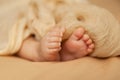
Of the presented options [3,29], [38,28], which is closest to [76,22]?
[38,28]

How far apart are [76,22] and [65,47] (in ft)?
0.27

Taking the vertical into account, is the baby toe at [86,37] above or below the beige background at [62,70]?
above

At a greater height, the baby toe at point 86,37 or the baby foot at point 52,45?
the baby toe at point 86,37

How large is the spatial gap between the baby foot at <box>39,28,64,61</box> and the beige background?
1.4 inches

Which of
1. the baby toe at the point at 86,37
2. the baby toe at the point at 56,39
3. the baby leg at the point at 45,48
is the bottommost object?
the baby leg at the point at 45,48

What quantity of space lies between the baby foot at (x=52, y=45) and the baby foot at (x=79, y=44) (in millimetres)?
36

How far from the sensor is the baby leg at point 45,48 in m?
0.78

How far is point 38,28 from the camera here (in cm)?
91

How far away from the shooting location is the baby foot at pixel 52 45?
78 cm

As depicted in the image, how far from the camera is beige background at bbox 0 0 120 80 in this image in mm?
705

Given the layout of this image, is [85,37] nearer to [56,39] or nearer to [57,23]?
[56,39]

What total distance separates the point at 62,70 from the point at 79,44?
0.10 meters

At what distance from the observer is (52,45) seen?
77 centimetres

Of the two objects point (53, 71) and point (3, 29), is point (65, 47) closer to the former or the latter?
point (53, 71)
